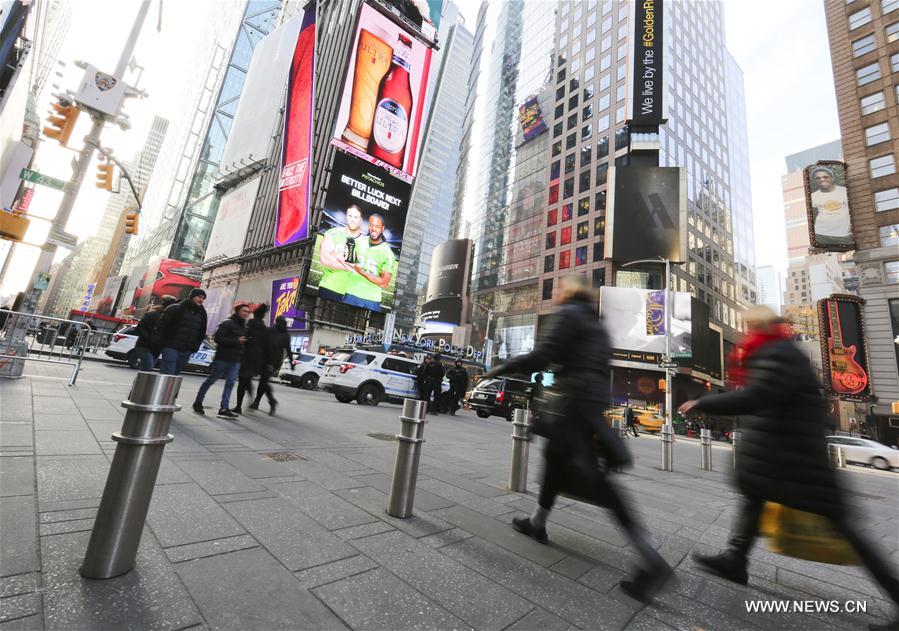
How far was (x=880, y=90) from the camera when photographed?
28.5m

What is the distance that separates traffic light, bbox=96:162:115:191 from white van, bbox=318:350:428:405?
37.9 ft

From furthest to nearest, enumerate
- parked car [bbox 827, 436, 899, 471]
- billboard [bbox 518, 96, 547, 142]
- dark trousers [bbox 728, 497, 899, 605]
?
billboard [bbox 518, 96, 547, 142], parked car [bbox 827, 436, 899, 471], dark trousers [bbox 728, 497, 899, 605]

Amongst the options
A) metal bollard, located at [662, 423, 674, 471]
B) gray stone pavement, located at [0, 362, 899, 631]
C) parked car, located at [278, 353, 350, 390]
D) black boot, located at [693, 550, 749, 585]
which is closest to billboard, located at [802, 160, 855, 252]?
metal bollard, located at [662, 423, 674, 471]

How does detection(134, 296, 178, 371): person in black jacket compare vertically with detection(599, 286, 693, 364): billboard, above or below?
below

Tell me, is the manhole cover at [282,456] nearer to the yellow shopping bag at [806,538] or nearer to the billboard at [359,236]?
the yellow shopping bag at [806,538]

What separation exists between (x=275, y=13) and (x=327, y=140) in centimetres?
5781

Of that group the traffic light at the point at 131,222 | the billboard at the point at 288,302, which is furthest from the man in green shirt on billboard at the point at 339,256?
the traffic light at the point at 131,222

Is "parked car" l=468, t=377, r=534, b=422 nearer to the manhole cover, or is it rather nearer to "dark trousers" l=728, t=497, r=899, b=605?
the manhole cover

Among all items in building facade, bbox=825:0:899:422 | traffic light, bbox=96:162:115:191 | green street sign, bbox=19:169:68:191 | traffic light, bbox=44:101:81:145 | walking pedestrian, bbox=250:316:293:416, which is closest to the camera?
walking pedestrian, bbox=250:316:293:416

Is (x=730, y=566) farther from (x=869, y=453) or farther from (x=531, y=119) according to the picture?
(x=531, y=119)

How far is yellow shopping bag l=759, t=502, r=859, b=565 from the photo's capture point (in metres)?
2.17

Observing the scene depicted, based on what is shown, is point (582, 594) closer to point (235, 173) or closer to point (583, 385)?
point (583, 385)

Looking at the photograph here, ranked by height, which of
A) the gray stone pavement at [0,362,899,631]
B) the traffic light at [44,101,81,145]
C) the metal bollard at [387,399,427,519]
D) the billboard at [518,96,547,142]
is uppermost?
the billboard at [518,96,547,142]

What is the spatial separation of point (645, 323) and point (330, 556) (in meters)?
38.9
